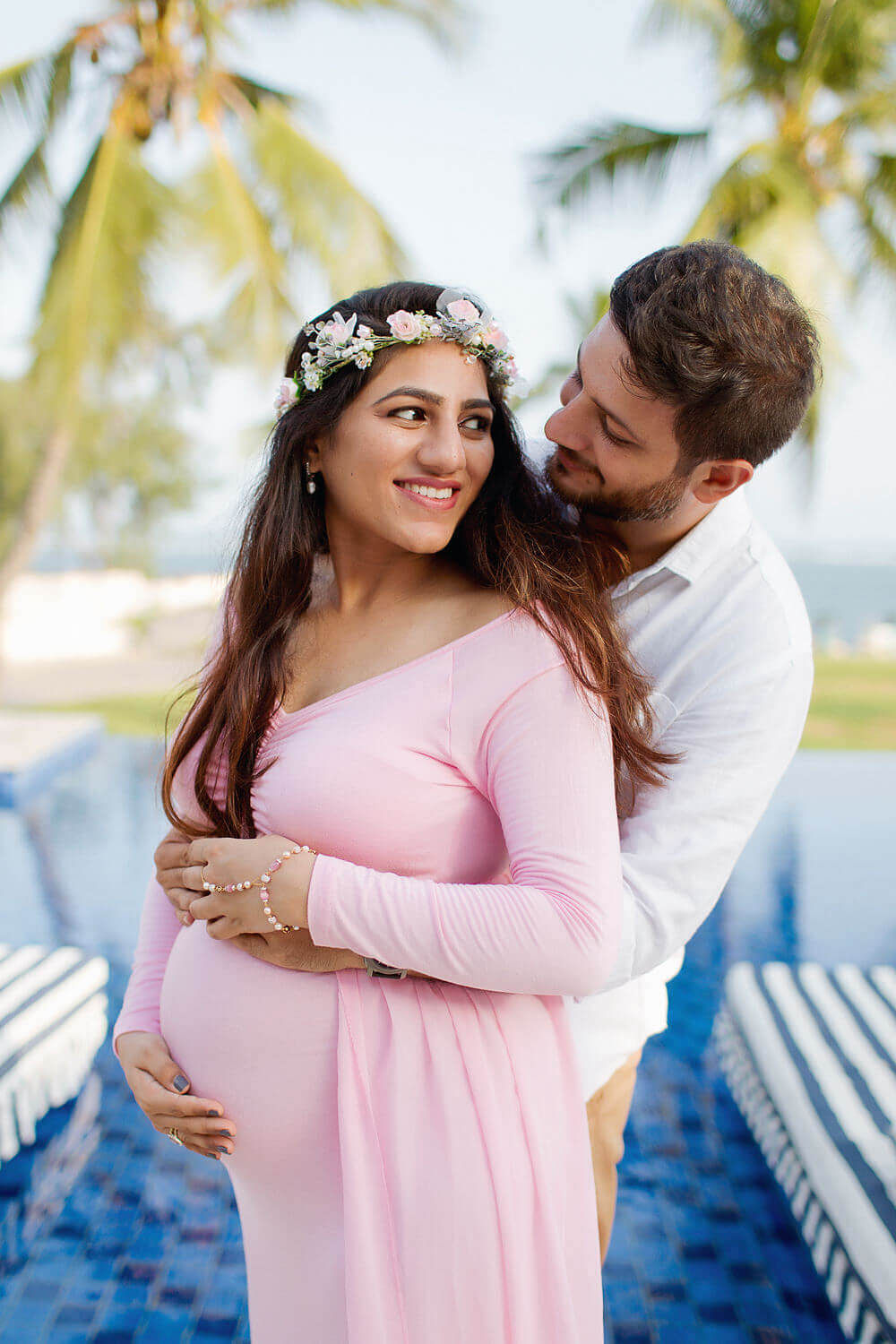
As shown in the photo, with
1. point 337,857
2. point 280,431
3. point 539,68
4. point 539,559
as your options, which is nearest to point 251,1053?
point 337,857

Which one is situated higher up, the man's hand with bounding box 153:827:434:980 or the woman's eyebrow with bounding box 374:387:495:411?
the woman's eyebrow with bounding box 374:387:495:411

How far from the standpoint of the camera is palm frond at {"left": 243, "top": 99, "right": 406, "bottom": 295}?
8.38m

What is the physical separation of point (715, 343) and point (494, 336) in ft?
1.12

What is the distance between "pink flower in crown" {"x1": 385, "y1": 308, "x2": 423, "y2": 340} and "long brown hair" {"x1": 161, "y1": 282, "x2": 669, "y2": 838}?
0.04m

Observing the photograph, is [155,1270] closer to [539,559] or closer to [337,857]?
[337,857]

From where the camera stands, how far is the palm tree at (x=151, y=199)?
7.58m

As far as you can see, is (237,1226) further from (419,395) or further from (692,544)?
(419,395)

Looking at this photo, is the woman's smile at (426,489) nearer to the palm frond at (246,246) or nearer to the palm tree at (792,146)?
the palm tree at (792,146)

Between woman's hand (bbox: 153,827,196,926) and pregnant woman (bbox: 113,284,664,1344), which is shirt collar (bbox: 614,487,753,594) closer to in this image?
pregnant woman (bbox: 113,284,664,1344)

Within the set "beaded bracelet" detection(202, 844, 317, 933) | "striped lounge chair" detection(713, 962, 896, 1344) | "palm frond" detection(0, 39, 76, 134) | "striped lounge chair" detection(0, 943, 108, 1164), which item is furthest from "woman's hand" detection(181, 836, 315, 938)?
"palm frond" detection(0, 39, 76, 134)

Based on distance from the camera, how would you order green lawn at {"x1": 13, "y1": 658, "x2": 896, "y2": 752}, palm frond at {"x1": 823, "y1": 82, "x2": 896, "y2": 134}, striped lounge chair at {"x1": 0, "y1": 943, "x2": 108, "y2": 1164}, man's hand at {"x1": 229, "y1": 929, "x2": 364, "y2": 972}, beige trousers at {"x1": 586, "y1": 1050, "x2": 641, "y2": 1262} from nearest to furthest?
man's hand at {"x1": 229, "y1": 929, "x2": 364, "y2": 972} → beige trousers at {"x1": 586, "y1": 1050, "x2": 641, "y2": 1262} → striped lounge chair at {"x1": 0, "y1": 943, "x2": 108, "y2": 1164} → palm frond at {"x1": 823, "y1": 82, "x2": 896, "y2": 134} → green lawn at {"x1": 13, "y1": 658, "x2": 896, "y2": 752}

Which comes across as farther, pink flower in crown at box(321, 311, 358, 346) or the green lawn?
the green lawn

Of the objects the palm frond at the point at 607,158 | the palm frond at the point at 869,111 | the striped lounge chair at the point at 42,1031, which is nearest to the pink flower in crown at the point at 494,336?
the striped lounge chair at the point at 42,1031

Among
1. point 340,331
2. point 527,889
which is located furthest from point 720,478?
point 527,889
